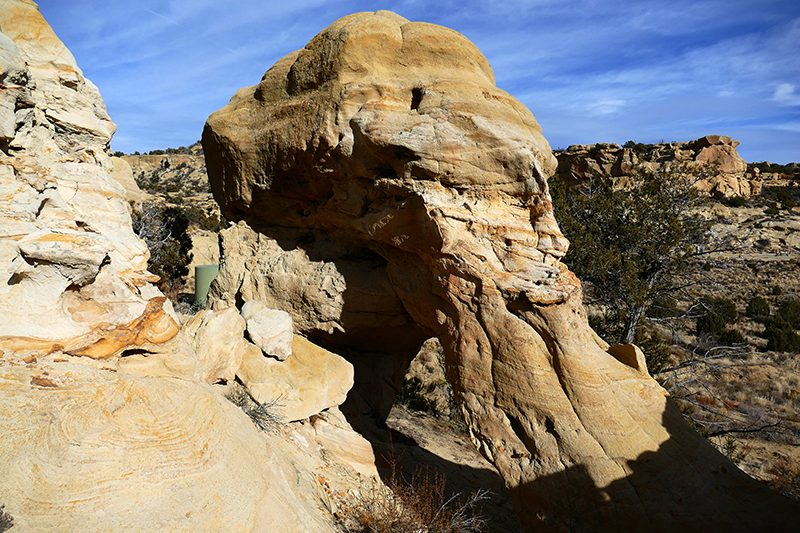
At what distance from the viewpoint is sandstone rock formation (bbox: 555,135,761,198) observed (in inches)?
1330

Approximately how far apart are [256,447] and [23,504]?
1.65 metres

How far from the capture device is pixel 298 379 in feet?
18.1

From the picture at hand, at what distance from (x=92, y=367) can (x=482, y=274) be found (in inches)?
134

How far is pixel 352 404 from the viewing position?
7070 mm

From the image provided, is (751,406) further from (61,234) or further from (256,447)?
(61,234)

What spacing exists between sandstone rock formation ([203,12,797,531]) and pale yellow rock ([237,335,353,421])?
0.51 m

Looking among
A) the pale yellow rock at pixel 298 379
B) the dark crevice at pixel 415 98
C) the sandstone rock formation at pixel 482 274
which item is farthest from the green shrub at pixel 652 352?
the dark crevice at pixel 415 98

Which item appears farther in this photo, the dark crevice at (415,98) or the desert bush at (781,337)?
the desert bush at (781,337)

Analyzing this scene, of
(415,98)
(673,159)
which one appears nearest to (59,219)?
(415,98)

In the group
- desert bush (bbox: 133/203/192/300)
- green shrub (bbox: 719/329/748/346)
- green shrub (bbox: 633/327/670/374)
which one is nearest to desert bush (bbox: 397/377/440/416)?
green shrub (bbox: 633/327/670/374)

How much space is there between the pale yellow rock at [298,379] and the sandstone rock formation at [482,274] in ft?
1.69

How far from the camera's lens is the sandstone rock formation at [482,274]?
4410 mm

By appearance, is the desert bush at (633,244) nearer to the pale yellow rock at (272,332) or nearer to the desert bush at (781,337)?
the desert bush at (781,337)

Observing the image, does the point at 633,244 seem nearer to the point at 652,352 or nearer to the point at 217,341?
the point at 652,352
